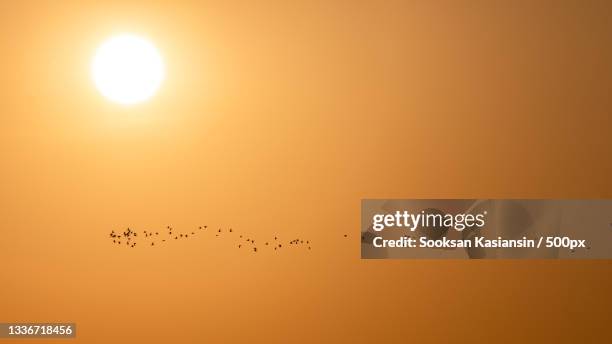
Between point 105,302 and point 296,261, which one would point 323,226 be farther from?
point 105,302

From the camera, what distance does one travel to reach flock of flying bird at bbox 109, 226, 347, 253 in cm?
238

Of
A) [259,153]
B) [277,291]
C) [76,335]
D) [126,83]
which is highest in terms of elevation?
[126,83]

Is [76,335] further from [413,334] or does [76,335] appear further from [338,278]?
[413,334]

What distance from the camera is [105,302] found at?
7.84 feet

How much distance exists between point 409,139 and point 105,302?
1.46m

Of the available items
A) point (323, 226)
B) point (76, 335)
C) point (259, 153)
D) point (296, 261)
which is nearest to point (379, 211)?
point (323, 226)

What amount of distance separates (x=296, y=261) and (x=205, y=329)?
1.58 feet

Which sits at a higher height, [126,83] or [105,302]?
[126,83]

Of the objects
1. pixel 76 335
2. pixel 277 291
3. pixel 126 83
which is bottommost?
pixel 76 335

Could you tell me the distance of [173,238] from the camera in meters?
2.39

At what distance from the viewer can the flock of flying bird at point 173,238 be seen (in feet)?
7.82

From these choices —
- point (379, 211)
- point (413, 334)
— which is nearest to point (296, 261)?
point (379, 211)

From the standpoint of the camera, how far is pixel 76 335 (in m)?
2.39

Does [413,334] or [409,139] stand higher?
[409,139]
